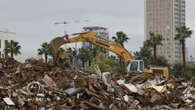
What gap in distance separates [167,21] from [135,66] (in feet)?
425

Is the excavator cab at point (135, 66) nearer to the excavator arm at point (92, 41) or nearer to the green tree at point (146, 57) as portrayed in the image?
the excavator arm at point (92, 41)

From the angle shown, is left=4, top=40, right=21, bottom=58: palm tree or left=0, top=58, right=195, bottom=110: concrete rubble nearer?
left=0, top=58, right=195, bottom=110: concrete rubble

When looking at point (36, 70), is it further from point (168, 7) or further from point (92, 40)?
point (168, 7)

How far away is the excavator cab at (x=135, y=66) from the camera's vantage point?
2041cm

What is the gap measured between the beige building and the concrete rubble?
130 metres

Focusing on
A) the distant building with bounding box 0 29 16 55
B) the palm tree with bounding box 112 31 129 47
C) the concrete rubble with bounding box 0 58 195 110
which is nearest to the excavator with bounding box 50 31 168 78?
the concrete rubble with bounding box 0 58 195 110

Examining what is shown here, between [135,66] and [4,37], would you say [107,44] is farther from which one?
[4,37]

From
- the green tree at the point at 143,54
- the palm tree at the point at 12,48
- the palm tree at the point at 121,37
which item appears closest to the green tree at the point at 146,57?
the green tree at the point at 143,54

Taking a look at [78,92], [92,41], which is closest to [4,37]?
[92,41]

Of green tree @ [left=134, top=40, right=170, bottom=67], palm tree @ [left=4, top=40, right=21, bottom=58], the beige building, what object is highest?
the beige building

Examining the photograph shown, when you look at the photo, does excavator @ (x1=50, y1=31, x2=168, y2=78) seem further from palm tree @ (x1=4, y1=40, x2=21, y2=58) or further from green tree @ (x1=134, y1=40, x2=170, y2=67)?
green tree @ (x1=134, y1=40, x2=170, y2=67)

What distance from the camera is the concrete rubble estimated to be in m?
11.9

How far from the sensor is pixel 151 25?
493ft

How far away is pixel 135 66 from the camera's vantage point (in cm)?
2056
